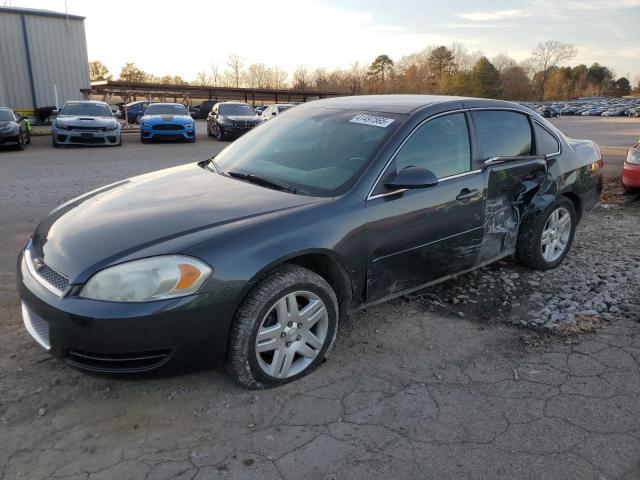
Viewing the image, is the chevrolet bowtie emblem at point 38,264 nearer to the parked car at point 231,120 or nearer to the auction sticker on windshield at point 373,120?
the auction sticker on windshield at point 373,120

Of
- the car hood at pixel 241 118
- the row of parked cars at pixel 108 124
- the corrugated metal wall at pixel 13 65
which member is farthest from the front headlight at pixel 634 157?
A: the corrugated metal wall at pixel 13 65

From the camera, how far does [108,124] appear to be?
15672mm

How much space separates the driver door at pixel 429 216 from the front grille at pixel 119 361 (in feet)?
4.45

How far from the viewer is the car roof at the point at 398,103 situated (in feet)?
12.1

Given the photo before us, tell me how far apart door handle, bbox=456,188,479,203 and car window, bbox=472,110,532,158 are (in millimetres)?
392

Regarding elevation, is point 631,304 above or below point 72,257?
below

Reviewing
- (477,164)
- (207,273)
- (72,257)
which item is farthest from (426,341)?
(72,257)

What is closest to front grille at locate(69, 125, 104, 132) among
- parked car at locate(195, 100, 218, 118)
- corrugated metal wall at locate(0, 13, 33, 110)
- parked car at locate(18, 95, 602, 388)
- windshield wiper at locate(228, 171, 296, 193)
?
parked car at locate(18, 95, 602, 388)

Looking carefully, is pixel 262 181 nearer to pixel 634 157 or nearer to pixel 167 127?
pixel 634 157

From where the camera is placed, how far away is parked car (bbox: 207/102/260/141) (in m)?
20.0

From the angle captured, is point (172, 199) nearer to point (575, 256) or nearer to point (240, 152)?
point (240, 152)

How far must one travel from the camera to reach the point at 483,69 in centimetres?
8762

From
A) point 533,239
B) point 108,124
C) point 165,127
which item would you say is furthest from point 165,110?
point 533,239

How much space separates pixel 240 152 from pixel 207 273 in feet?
5.69
